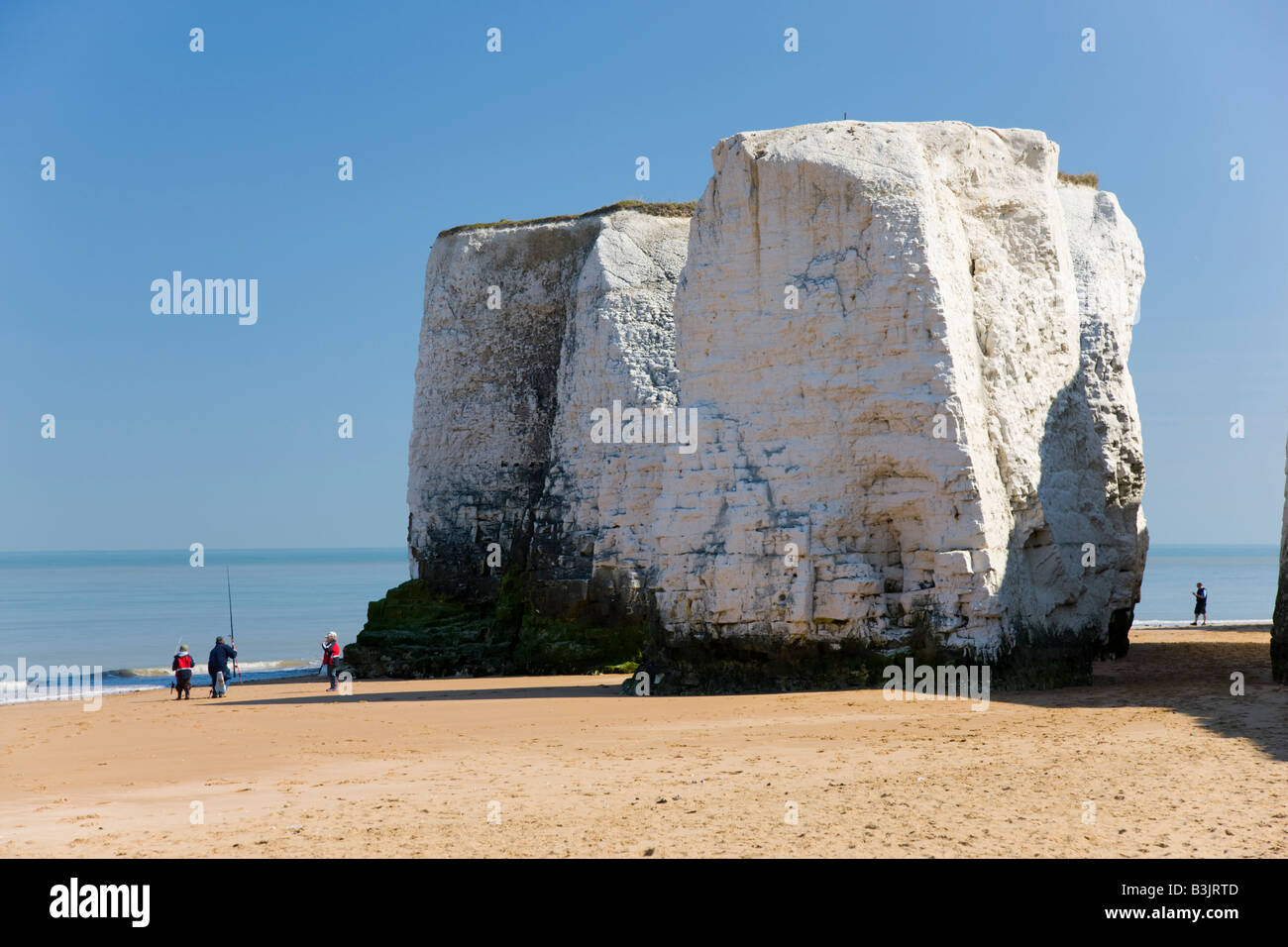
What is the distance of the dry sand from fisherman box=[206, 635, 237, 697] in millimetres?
4485

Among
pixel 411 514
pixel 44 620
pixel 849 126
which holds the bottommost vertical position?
pixel 44 620

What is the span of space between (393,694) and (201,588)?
56.0m

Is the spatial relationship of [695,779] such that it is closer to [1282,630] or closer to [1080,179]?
[1282,630]

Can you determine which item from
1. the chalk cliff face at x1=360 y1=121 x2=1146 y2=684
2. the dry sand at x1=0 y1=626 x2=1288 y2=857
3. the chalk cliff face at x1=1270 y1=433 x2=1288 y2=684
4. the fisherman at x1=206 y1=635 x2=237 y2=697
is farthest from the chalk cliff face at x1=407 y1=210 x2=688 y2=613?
the chalk cliff face at x1=1270 y1=433 x2=1288 y2=684

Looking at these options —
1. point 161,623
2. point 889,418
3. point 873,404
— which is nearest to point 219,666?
point 873,404

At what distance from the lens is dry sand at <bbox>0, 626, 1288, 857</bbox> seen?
20.9 ft

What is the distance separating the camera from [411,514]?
2584 centimetres

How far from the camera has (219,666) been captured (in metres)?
18.3

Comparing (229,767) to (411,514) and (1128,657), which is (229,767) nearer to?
(1128,657)

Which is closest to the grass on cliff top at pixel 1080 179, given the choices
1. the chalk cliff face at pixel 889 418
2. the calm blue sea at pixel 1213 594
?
the chalk cliff face at pixel 889 418

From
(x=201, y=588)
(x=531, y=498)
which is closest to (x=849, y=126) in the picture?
Result: (x=531, y=498)

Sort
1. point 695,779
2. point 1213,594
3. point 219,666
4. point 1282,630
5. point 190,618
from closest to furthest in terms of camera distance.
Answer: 1. point 695,779
2. point 1282,630
3. point 219,666
4. point 190,618
5. point 1213,594

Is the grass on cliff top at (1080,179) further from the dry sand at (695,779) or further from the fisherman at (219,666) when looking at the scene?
the fisherman at (219,666)

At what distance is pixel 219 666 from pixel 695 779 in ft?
39.8
